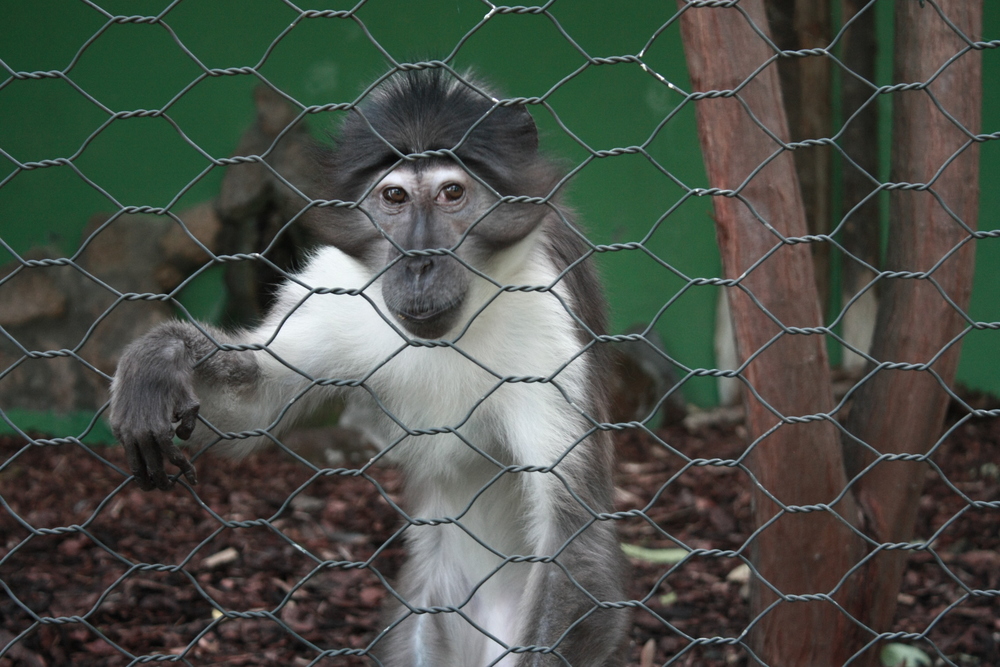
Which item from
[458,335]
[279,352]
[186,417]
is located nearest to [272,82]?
[279,352]

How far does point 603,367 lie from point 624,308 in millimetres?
3691

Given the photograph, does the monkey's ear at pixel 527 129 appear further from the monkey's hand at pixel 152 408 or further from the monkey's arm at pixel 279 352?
the monkey's hand at pixel 152 408

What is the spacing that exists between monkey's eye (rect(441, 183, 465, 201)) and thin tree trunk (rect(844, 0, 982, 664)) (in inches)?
69.7

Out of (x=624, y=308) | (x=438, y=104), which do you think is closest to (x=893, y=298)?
(x=438, y=104)

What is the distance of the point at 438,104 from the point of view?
3191 mm

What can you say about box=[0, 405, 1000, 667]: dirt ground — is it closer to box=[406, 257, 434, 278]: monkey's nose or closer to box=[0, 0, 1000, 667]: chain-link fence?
box=[0, 0, 1000, 667]: chain-link fence

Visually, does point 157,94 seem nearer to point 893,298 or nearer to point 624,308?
point 624,308

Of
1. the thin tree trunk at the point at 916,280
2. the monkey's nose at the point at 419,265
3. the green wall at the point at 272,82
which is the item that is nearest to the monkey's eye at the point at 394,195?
the monkey's nose at the point at 419,265

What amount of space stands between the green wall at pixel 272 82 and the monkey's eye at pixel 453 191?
11.1ft

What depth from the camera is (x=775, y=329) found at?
138 inches

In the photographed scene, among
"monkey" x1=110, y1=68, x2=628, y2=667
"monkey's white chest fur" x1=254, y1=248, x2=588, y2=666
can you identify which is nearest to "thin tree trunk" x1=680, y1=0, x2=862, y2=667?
"monkey" x1=110, y1=68, x2=628, y2=667

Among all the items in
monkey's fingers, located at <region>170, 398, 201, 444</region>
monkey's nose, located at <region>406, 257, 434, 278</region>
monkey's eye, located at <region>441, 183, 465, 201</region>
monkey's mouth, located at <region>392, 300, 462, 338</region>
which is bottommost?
monkey's fingers, located at <region>170, 398, 201, 444</region>

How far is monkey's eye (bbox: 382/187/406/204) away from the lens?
3.14 m

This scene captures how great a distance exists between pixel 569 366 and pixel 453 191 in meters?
0.71
